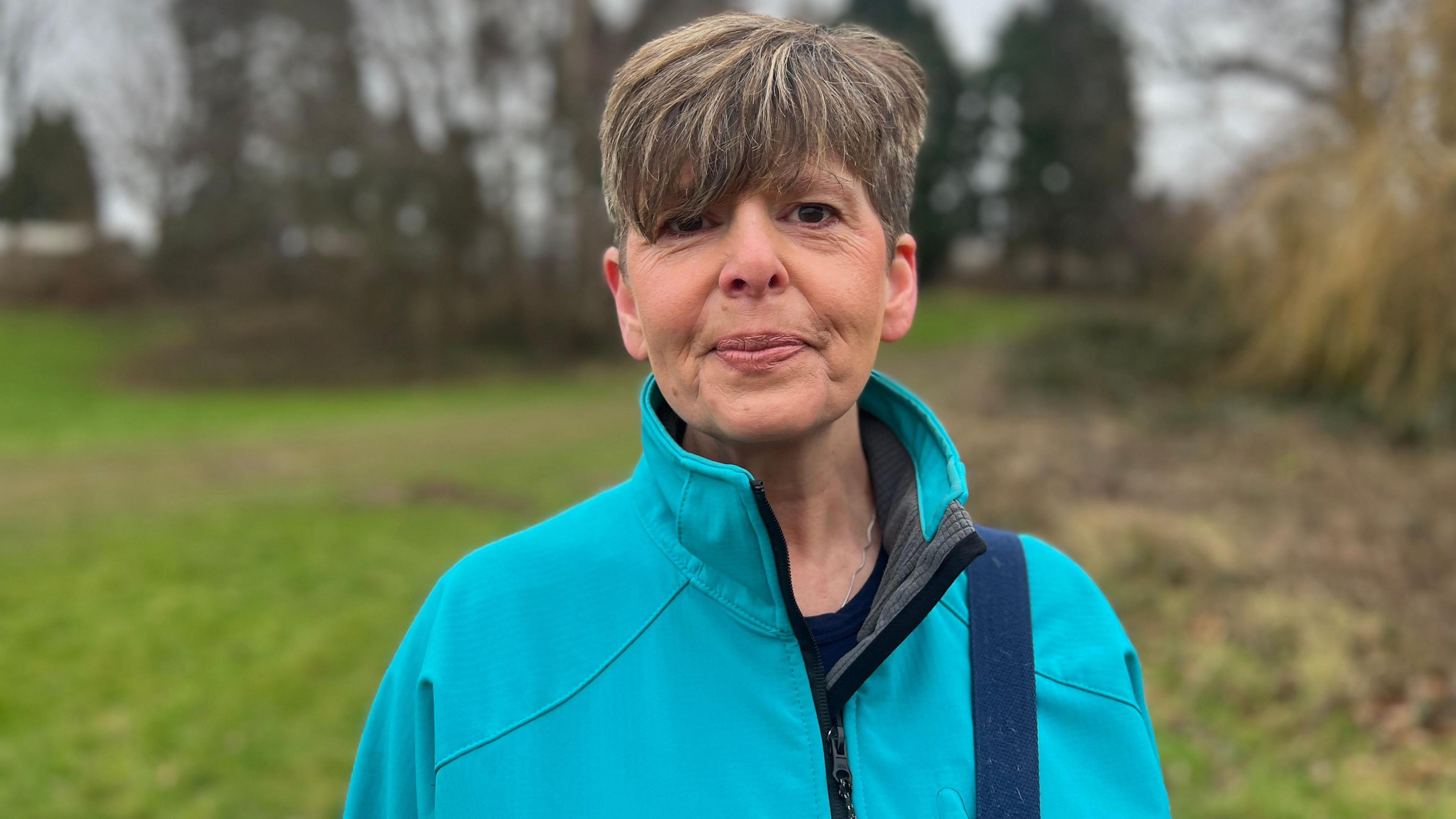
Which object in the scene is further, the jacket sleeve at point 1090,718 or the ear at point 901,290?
the ear at point 901,290

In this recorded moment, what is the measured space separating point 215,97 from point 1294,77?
26.8 m

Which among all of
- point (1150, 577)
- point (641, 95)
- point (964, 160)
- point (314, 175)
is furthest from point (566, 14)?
point (641, 95)

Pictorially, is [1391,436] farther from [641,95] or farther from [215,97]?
[215,97]

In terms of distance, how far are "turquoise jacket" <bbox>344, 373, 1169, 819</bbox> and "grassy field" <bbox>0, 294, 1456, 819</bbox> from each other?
329 centimetres

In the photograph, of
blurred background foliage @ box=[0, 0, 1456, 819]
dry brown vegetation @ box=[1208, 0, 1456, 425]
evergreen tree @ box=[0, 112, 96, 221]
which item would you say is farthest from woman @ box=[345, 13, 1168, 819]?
evergreen tree @ box=[0, 112, 96, 221]

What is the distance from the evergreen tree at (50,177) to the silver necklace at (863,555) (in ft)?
110

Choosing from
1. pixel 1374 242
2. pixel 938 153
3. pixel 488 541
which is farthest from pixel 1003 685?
pixel 938 153

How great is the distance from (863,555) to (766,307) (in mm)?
486

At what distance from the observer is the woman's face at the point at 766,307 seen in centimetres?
145

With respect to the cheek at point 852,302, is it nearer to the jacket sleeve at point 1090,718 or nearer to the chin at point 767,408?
the chin at point 767,408

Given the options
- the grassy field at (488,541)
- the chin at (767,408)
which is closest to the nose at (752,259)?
the chin at (767,408)

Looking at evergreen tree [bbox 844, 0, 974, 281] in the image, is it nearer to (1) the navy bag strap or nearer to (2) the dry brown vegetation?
(2) the dry brown vegetation

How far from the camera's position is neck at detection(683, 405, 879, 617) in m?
1.64

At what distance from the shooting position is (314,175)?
22.9 m
